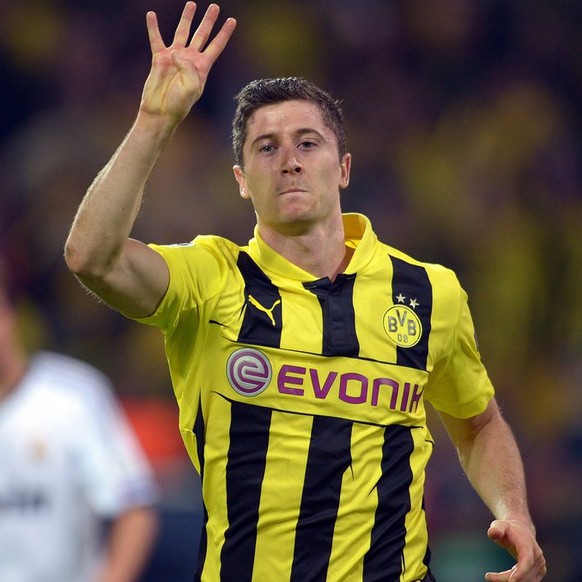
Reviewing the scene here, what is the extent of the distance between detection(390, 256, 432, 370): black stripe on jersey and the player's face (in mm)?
262

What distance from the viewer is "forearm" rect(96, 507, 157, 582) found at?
4.62 m

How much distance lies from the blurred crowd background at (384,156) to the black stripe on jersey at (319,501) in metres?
3.79

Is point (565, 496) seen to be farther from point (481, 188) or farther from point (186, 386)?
point (186, 386)

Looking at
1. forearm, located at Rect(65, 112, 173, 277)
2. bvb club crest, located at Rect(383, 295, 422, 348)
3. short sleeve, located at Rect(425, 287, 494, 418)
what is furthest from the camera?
short sleeve, located at Rect(425, 287, 494, 418)

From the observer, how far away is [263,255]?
3361 mm

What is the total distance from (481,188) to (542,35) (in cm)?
161

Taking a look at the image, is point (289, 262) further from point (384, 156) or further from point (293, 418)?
point (384, 156)

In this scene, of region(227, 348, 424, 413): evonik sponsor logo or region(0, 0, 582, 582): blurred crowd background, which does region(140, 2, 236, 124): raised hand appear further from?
region(0, 0, 582, 582): blurred crowd background

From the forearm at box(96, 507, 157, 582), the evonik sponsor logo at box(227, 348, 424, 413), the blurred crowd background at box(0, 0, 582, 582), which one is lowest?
the forearm at box(96, 507, 157, 582)

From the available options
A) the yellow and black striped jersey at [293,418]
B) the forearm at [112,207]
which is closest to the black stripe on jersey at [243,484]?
the yellow and black striped jersey at [293,418]

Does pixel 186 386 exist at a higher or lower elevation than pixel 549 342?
lower

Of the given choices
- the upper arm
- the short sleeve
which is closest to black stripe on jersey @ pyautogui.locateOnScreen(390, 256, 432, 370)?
the short sleeve

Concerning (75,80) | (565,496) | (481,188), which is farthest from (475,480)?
(75,80)

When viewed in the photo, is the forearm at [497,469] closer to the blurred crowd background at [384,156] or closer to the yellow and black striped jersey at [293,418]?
the yellow and black striped jersey at [293,418]
